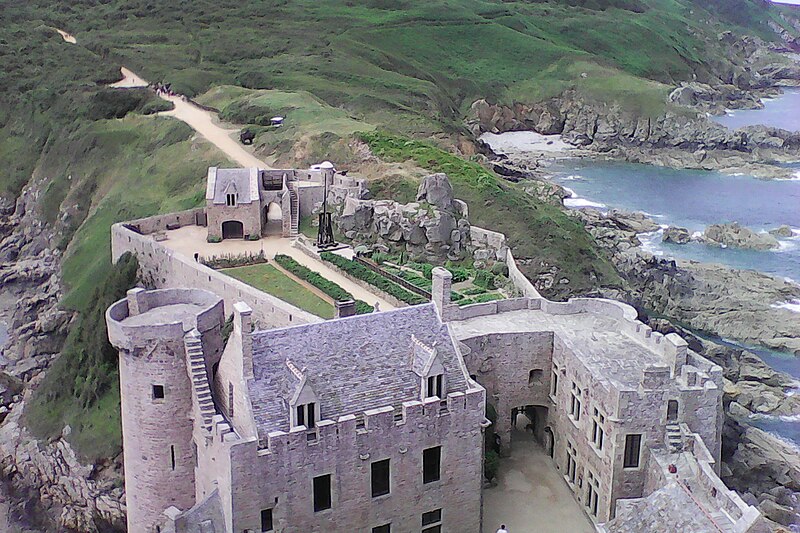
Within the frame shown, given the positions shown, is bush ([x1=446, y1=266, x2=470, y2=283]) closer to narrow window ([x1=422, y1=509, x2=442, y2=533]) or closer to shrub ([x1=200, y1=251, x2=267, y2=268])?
shrub ([x1=200, y1=251, x2=267, y2=268])

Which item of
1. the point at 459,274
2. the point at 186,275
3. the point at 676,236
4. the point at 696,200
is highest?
the point at 186,275

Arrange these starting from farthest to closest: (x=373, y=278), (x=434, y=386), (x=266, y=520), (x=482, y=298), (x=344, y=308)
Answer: (x=373, y=278) < (x=482, y=298) < (x=344, y=308) < (x=434, y=386) < (x=266, y=520)

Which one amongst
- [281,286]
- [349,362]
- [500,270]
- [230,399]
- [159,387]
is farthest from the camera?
[500,270]

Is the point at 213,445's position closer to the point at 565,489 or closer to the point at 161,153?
the point at 565,489

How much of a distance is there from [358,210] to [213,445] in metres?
37.6

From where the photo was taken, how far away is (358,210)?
245ft

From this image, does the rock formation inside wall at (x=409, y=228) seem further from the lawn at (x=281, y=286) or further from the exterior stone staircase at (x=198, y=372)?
the exterior stone staircase at (x=198, y=372)

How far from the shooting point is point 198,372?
41.6m

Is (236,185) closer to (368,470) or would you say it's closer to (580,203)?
(368,470)

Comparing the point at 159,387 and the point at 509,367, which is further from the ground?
the point at 159,387

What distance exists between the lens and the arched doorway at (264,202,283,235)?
7588cm

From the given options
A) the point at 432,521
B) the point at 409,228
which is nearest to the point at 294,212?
the point at 409,228

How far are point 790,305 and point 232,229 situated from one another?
5795cm

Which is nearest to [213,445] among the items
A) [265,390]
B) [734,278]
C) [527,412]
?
[265,390]
